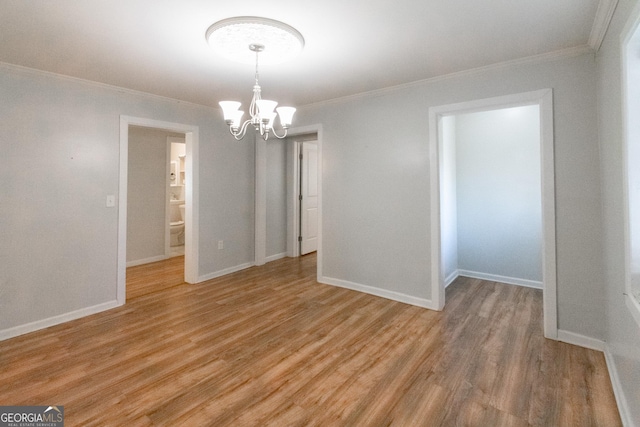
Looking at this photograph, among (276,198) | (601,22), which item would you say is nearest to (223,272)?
(276,198)

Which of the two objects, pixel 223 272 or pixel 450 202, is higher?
pixel 450 202

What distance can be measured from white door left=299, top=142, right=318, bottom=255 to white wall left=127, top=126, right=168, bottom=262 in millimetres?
2497

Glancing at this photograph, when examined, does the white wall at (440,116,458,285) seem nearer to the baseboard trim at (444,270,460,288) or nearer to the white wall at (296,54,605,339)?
the baseboard trim at (444,270,460,288)

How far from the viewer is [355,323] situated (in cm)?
287

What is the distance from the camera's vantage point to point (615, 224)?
1.89m

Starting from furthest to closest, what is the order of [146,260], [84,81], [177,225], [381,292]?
[177,225] < [146,260] < [381,292] < [84,81]

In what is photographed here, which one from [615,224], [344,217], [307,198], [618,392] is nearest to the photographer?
[618,392]

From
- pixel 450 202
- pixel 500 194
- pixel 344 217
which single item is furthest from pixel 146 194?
pixel 500 194

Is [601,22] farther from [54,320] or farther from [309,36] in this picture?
[54,320]

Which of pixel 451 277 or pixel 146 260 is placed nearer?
pixel 451 277

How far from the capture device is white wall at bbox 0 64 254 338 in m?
2.63

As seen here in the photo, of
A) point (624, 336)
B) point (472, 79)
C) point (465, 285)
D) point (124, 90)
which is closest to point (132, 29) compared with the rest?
point (124, 90)

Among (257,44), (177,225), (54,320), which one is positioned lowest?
(54,320)

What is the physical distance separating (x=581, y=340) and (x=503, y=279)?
67.4 inches
